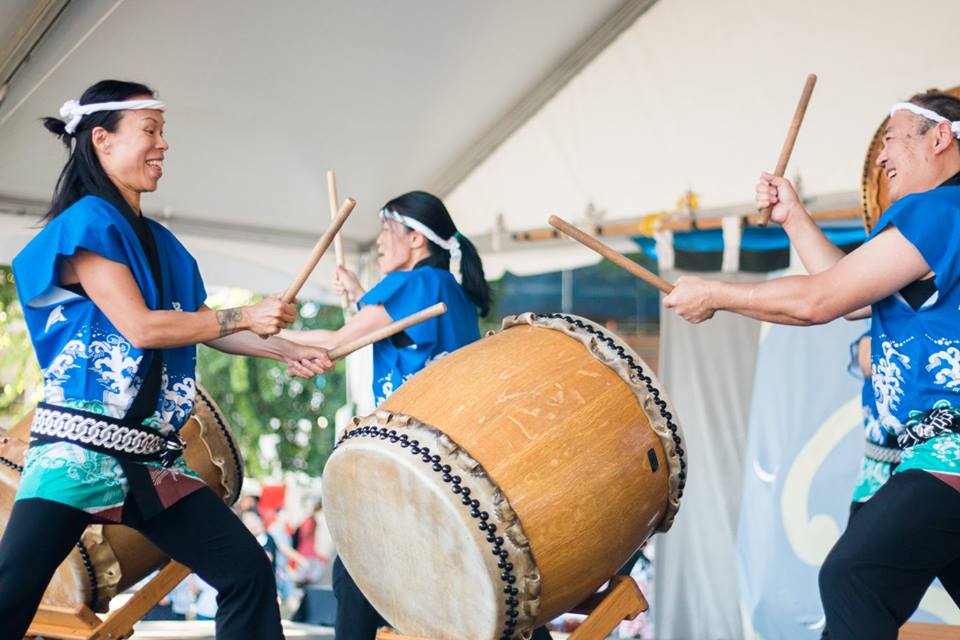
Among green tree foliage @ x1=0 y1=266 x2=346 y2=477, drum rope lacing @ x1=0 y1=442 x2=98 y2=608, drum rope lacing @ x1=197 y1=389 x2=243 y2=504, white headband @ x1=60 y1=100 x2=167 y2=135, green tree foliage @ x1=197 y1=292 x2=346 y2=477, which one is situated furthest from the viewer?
green tree foliage @ x1=197 y1=292 x2=346 y2=477

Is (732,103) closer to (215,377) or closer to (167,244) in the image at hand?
(167,244)

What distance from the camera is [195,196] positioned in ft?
12.7

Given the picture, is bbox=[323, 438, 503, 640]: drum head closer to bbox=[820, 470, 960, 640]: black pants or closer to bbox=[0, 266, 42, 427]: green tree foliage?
bbox=[820, 470, 960, 640]: black pants

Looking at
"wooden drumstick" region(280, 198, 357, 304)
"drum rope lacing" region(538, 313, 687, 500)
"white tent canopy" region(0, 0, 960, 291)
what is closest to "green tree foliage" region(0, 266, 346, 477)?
"white tent canopy" region(0, 0, 960, 291)

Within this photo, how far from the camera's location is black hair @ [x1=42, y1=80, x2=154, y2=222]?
6.51 ft

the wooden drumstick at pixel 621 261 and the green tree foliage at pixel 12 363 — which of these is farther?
the green tree foliage at pixel 12 363

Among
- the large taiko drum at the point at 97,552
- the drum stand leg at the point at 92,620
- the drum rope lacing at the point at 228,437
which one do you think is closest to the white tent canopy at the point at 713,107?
the drum rope lacing at the point at 228,437

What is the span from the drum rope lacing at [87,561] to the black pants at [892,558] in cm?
171

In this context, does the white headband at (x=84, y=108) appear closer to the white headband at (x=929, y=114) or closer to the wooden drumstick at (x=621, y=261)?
the wooden drumstick at (x=621, y=261)

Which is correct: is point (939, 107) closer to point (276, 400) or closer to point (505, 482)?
point (505, 482)

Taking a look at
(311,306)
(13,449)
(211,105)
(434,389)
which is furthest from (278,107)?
(311,306)

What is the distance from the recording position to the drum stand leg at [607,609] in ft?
6.90

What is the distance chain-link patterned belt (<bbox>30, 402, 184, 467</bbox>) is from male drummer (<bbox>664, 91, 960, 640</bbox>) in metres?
1.07

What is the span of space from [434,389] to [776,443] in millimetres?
1993
